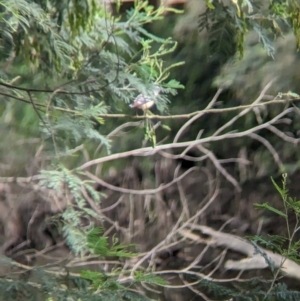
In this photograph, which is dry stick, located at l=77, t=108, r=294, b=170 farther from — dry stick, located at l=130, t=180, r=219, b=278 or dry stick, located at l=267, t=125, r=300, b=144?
dry stick, located at l=130, t=180, r=219, b=278

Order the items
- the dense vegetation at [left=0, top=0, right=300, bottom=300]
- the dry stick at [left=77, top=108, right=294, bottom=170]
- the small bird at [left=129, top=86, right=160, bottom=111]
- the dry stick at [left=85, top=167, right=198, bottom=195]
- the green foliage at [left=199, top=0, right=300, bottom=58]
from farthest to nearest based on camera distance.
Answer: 1. the dry stick at [left=85, top=167, right=198, bottom=195]
2. the dry stick at [left=77, top=108, right=294, bottom=170]
3. the dense vegetation at [left=0, top=0, right=300, bottom=300]
4. the small bird at [left=129, top=86, right=160, bottom=111]
5. the green foliage at [left=199, top=0, right=300, bottom=58]

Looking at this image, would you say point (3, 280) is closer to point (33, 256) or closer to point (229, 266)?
point (33, 256)

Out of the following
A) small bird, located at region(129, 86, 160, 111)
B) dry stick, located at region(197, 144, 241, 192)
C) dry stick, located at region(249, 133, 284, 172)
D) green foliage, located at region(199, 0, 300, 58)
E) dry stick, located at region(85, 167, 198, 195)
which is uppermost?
green foliage, located at region(199, 0, 300, 58)

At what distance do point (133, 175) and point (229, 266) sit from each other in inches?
28.7

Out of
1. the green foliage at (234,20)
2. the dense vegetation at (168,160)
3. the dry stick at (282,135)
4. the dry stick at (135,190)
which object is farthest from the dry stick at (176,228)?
the green foliage at (234,20)

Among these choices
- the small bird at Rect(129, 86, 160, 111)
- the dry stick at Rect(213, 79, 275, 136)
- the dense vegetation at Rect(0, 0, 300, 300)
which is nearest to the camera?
the small bird at Rect(129, 86, 160, 111)

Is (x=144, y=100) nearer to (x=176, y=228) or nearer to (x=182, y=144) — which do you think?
(x=182, y=144)

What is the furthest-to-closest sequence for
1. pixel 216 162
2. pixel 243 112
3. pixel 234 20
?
pixel 216 162 < pixel 243 112 < pixel 234 20

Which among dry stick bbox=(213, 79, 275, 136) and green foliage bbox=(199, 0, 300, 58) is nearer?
green foliage bbox=(199, 0, 300, 58)

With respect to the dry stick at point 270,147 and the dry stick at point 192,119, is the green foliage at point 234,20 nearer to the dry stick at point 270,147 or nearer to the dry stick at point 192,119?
the dry stick at point 192,119

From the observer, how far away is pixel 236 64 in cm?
238

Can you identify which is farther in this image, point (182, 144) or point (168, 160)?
point (168, 160)

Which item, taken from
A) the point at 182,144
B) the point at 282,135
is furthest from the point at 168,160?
the point at 282,135

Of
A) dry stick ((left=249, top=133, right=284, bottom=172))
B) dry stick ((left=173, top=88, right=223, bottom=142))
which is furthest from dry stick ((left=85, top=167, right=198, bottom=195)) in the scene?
dry stick ((left=249, top=133, right=284, bottom=172))
